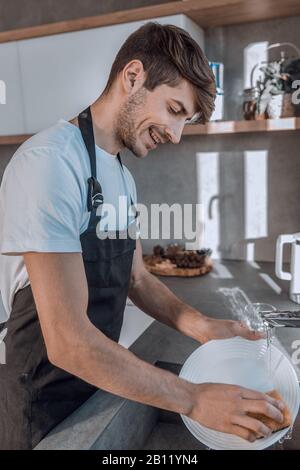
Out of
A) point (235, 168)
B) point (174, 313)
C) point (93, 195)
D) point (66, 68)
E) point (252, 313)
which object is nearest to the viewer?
point (93, 195)

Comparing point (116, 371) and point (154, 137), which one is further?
point (154, 137)

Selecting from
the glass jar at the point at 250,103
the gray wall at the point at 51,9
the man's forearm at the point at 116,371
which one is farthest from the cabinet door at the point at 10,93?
the man's forearm at the point at 116,371

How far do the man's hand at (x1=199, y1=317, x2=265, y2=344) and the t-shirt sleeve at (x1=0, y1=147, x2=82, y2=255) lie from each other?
0.41 m

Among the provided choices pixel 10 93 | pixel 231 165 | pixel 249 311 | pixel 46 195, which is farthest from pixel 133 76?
pixel 10 93

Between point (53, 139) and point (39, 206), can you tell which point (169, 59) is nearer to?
point (53, 139)

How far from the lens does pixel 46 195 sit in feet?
2.14

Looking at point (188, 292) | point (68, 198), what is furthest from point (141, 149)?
point (188, 292)

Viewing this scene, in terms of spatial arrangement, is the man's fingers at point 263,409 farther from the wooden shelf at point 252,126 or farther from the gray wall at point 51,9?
the gray wall at point 51,9

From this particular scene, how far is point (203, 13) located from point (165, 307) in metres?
1.06

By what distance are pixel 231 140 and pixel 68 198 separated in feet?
4.10

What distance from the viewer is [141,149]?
34.3 inches

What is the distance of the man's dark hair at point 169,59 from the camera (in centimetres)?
77

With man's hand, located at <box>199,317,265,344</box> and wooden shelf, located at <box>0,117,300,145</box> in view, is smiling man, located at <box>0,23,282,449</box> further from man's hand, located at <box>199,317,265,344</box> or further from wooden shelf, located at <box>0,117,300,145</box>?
wooden shelf, located at <box>0,117,300,145</box>

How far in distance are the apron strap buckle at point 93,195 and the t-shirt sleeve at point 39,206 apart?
0.06 meters
